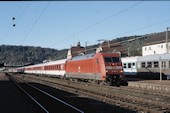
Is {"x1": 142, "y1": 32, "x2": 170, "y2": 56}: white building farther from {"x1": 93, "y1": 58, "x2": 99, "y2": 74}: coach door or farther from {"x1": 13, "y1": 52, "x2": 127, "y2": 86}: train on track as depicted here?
{"x1": 93, "y1": 58, "x2": 99, "y2": 74}: coach door

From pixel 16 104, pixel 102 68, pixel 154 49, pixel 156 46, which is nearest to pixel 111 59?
pixel 102 68

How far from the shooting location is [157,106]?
16.5m

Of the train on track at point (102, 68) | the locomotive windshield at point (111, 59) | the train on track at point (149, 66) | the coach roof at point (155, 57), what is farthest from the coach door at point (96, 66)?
the coach roof at point (155, 57)

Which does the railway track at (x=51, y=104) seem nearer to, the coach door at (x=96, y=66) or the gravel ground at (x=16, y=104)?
the gravel ground at (x=16, y=104)

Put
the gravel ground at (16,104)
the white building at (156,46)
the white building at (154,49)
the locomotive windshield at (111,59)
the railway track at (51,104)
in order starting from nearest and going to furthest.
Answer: the railway track at (51,104), the gravel ground at (16,104), the locomotive windshield at (111,59), the white building at (154,49), the white building at (156,46)

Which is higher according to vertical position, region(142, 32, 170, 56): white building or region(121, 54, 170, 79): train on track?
region(142, 32, 170, 56): white building

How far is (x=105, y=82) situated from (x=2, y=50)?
6160 inches

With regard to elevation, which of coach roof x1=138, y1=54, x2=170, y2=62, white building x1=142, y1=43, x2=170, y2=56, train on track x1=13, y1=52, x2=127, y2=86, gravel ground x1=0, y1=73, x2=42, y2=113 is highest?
white building x1=142, y1=43, x2=170, y2=56

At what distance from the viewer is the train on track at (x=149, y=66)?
38.5 metres

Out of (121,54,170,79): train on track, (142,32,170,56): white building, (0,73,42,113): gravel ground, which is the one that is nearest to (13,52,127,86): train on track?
(121,54,170,79): train on track

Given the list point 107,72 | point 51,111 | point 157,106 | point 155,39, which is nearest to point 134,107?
point 157,106

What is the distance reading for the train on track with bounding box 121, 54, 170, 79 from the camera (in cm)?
3848

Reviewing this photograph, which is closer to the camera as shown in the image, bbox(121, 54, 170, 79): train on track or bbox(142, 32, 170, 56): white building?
bbox(121, 54, 170, 79): train on track

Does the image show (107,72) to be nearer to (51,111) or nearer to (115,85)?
(115,85)
